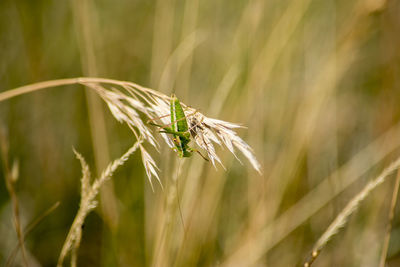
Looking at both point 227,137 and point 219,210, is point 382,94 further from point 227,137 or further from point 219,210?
point 227,137

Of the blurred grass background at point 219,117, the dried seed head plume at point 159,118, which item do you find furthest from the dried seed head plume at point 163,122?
the blurred grass background at point 219,117

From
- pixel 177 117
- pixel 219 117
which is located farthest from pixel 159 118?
pixel 219 117

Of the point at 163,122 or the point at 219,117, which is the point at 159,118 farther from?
the point at 219,117

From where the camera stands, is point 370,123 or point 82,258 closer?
point 82,258

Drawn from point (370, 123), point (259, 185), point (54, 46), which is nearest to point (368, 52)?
point (370, 123)

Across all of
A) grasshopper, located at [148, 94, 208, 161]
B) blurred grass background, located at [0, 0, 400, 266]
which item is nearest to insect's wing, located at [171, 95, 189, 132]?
grasshopper, located at [148, 94, 208, 161]

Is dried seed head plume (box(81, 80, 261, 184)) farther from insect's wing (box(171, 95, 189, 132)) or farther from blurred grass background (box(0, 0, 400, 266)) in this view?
blurred grass background (box(0, 0, 400, 266))
